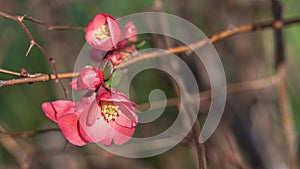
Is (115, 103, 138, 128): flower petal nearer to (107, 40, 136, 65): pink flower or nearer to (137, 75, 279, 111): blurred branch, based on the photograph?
(107, 40, 136, 65): pink flower

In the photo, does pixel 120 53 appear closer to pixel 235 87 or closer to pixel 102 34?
pixel 102 34

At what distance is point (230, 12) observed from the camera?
6.71 ft

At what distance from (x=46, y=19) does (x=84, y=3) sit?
223 millimetres

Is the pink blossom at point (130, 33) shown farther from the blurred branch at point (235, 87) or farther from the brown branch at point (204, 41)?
the blurred branch at point (235, 87)

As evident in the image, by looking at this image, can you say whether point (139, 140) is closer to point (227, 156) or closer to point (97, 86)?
point (227, 156)

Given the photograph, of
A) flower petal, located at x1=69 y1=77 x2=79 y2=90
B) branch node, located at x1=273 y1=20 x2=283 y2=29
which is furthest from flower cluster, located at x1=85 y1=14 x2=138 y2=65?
branch node, located at x1=273 y1=20 x2=283 y2=29

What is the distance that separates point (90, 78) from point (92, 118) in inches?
3.2

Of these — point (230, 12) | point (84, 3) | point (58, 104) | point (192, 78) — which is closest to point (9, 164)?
point (84, 3)

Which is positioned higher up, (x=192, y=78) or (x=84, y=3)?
(x=84, y=3)

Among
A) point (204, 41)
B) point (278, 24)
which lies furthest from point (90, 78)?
point (278, 24)

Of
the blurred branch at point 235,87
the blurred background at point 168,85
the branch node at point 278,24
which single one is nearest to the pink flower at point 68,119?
the blurred branch at point 235,87

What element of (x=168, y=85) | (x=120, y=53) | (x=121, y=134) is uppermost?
(x=168, y=85)

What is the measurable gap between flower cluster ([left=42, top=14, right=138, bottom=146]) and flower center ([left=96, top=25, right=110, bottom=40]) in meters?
0.04

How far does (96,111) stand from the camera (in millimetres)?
943
